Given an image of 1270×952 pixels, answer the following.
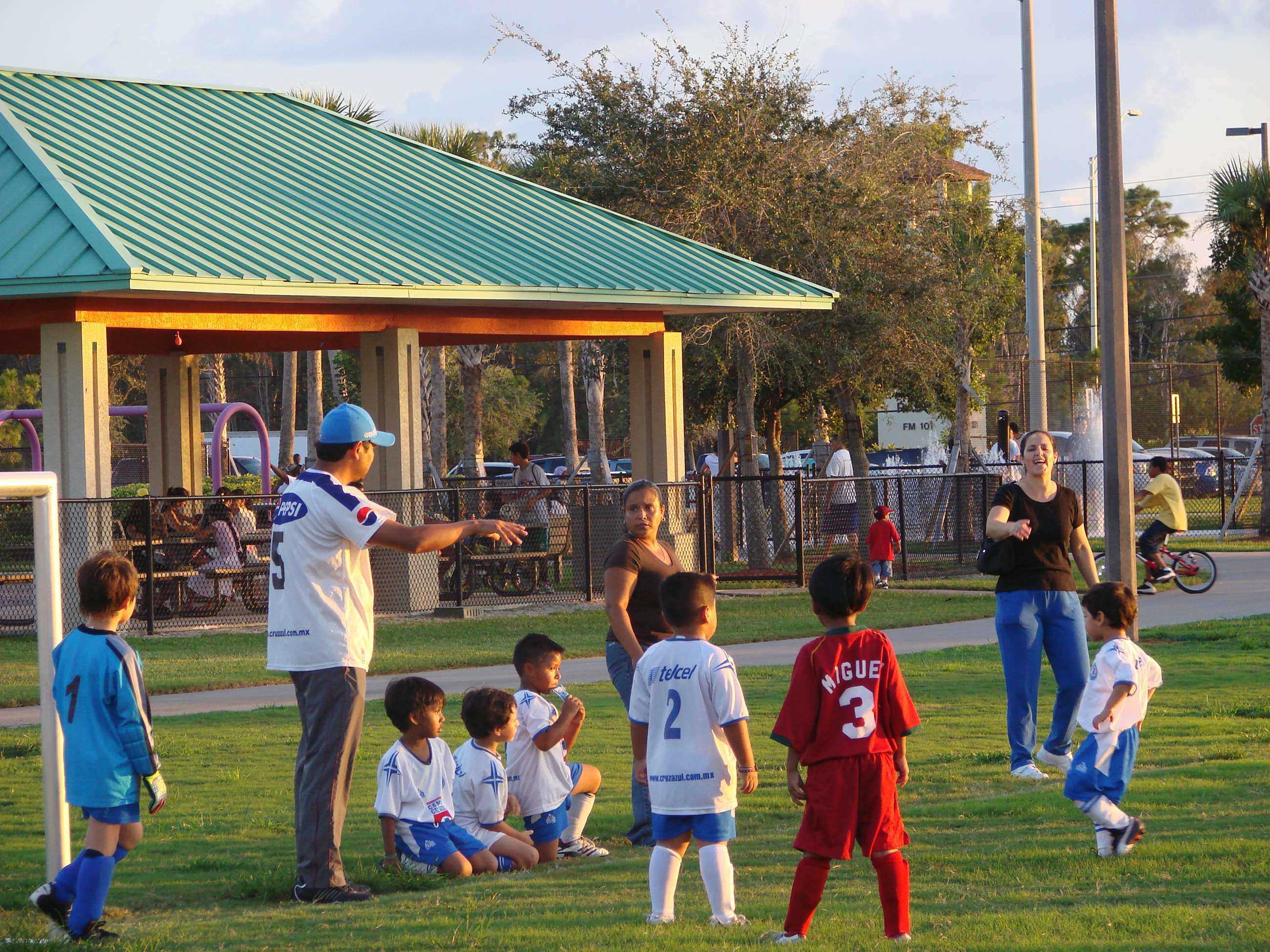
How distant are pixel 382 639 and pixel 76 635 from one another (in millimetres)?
10859

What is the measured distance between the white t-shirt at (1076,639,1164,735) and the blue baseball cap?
10.8ft

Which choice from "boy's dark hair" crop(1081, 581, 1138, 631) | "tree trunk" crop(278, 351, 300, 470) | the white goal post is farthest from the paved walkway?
"tree trunk" crop(278, 351, 300, 470)

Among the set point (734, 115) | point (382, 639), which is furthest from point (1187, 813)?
point (734, 115)

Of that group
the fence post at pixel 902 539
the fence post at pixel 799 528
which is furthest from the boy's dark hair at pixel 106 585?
the fence post at pixel 902 539

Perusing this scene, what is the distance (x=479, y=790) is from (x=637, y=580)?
122 centimetres

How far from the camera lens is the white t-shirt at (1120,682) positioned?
6.93 meters

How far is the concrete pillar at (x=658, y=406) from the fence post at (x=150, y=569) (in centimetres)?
710

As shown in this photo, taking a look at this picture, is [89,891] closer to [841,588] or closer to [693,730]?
[693,730]

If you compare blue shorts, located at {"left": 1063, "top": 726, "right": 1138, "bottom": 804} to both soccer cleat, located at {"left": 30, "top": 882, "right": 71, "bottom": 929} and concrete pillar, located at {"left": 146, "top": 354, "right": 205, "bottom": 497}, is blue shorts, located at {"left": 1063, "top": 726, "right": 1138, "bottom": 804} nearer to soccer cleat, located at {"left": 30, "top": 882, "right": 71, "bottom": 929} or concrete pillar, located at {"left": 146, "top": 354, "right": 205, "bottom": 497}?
soccer cleat, located at {"left": 30, "top": 882, "right": 71, "bottom": 929}

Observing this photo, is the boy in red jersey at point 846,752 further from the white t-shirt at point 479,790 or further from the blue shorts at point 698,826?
the white t-shirt at point 479,790

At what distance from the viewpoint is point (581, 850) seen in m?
7.61

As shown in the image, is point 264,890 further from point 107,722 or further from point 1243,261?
point 1243,261

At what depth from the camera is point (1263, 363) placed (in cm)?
2914

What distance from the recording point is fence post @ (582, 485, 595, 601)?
63.4ft
